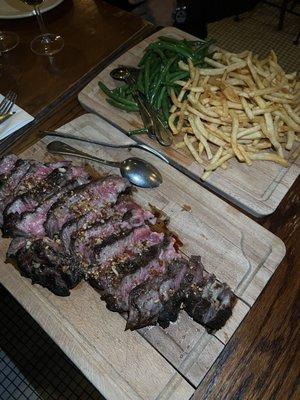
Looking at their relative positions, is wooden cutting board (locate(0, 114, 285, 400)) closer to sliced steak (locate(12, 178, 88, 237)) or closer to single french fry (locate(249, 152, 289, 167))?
sliced steak (locate(12, 178, 88, 237))

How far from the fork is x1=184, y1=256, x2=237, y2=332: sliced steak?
226 centimetres

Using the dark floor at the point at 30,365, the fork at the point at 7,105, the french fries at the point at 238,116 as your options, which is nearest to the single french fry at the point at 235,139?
the french fries at the point at 238,116

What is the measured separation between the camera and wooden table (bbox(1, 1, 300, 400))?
206 centimetres

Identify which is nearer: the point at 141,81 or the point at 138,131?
the point at 138,131

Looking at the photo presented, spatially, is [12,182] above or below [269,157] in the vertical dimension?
above

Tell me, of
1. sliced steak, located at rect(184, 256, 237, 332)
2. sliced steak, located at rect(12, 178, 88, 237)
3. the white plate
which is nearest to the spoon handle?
sliced steak, located at rect(12, 178, 88, 237)

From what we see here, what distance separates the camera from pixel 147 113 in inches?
120

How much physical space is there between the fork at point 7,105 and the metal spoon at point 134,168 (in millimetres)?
692

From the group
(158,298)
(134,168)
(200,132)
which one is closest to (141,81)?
(200,132)

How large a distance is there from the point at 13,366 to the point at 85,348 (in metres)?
1.97

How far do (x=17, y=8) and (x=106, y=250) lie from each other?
11.4 ft

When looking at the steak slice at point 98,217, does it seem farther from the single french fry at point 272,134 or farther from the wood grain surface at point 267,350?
the single french fry at point 272,134

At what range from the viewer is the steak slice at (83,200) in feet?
7.86

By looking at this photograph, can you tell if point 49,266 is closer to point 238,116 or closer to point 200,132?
point 200,132
